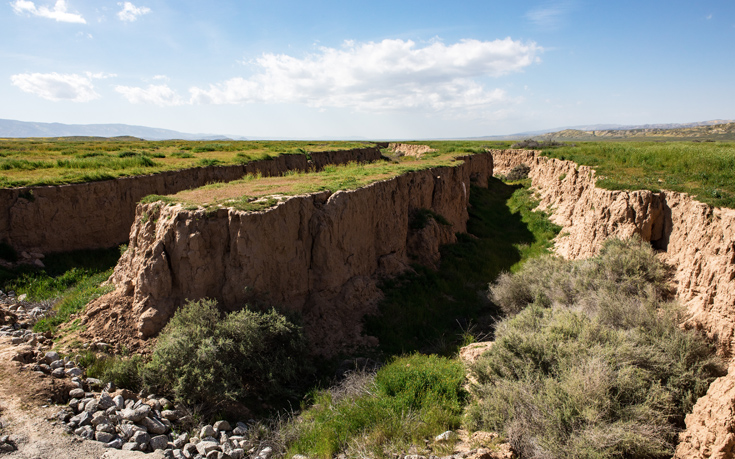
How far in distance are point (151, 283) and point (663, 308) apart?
11.1 meters

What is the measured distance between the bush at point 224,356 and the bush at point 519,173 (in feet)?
104

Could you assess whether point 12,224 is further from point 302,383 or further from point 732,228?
point 732,228

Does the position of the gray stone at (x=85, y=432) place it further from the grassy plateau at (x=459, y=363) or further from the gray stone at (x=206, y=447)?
the gray stone at (x=206, y=447)

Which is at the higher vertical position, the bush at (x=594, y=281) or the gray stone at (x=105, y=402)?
the bush at (x=594, y=281)

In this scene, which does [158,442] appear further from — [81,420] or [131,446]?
[81,420]

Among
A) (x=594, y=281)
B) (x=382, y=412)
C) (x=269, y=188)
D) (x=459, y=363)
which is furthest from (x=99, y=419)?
(x=594, y=281)

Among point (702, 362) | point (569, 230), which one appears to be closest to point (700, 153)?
point (569, 230)

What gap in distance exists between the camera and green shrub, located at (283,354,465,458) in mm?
5714

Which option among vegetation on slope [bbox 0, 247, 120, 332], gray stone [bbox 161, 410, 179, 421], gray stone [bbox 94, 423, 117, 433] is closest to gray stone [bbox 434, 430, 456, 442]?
gray stone [bbox 161, 410, 179, 421]

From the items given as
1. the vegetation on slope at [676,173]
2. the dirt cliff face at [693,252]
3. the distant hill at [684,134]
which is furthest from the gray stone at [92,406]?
the distant hill at [684,134]

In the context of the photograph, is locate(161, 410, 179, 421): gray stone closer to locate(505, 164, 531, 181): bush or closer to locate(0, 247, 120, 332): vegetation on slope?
locate(0, 247, 120, 332): vegetation on slope

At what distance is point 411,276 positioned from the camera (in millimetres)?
12188

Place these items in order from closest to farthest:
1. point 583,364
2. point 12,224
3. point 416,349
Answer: point 583,364
point 416,349
point 12,224

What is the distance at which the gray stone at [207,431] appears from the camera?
235 inches
